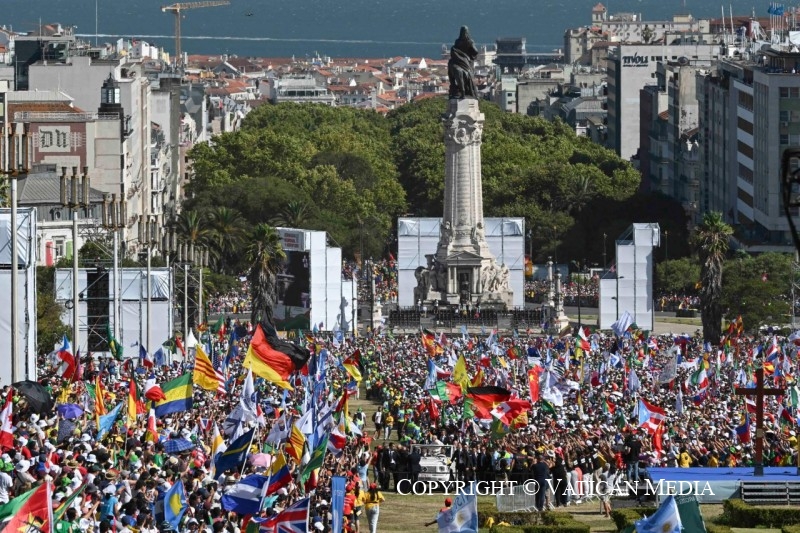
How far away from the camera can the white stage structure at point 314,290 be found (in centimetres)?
10862

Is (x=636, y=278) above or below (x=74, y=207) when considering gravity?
below

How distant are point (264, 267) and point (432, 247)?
10.9m

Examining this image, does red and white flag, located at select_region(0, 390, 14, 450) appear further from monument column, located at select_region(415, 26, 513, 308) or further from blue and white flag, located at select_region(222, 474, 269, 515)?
monument column, located at select_region(415, 26, 513, 308)

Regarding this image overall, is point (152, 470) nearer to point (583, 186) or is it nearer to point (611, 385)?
point (611, 385)

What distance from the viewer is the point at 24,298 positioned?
59562 millimetres

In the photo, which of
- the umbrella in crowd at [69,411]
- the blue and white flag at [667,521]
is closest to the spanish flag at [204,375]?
the umbrella in crowd at [69,411]

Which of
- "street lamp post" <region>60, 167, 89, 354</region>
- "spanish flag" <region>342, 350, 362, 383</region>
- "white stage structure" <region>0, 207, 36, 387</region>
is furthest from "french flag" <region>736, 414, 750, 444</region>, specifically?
→ "street lamp post" <region>60, 167, 89, 354</region>

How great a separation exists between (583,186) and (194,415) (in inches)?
4138

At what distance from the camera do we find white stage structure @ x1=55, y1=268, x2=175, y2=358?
275 feet

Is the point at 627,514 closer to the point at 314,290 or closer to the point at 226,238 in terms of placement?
the point at 314,290

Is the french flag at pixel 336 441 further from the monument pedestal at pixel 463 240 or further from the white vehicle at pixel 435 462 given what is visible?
the monument pedestal at pixel 463 240

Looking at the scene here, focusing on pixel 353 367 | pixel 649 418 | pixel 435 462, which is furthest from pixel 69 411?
pixel 353 367

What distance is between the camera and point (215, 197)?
15025cm

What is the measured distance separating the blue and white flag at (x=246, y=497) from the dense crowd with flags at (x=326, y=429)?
0.09 ft
